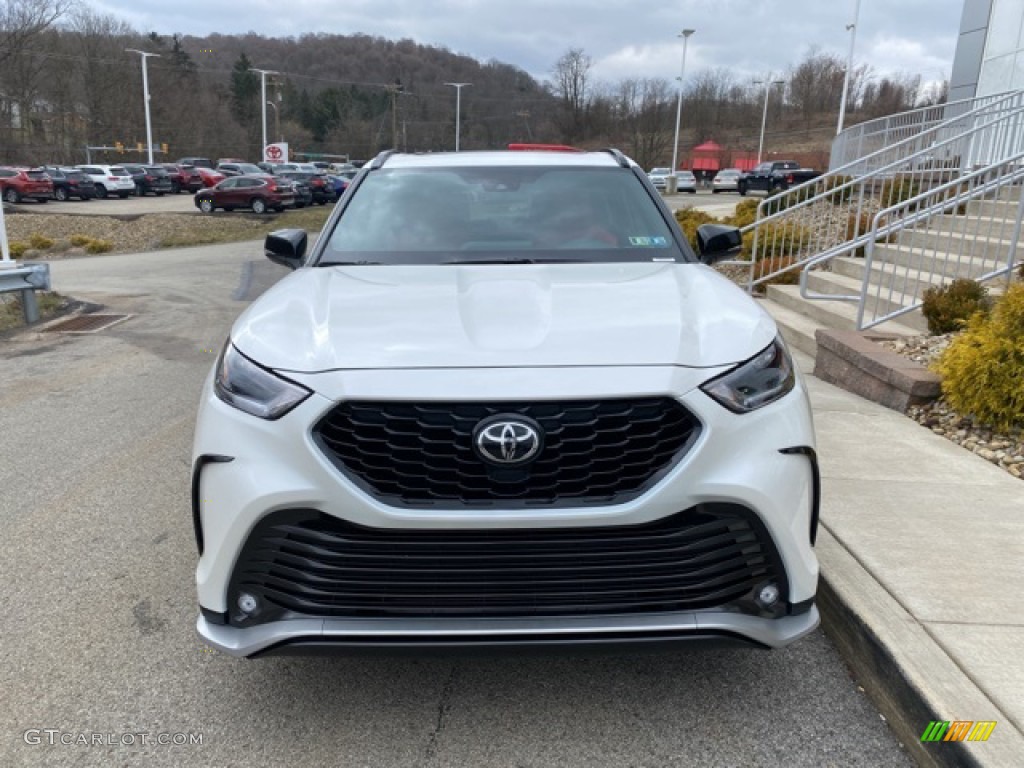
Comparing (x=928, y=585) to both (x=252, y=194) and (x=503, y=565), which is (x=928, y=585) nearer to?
(x=503, y=565)

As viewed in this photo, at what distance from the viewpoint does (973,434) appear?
16.1ft

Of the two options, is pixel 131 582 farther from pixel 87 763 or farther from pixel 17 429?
pixel 17 429

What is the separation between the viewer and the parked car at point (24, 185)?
35375 millimetres

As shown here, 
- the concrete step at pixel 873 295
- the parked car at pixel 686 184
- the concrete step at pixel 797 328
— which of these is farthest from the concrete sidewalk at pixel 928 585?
the parked car at pixel 686 184

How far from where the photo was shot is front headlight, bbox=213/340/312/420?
89.7 inches

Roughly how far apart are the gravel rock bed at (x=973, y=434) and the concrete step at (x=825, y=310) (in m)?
1.34

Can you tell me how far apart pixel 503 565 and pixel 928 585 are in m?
1.85

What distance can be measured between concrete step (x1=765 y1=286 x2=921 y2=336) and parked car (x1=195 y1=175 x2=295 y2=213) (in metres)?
25.3

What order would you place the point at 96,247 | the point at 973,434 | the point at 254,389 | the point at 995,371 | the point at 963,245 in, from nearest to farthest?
the point at 254,389
the point at 995,371
the point at 973,434
the point at 963,245
the point at 96,247

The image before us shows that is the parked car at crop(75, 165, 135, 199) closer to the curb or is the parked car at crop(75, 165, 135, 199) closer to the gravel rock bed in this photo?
the gravel rock bed

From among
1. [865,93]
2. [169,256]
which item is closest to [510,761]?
[169,256]

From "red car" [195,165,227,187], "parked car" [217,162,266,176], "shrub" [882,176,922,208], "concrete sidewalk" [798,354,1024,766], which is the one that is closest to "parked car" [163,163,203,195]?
"red car" [195,165,227,187]

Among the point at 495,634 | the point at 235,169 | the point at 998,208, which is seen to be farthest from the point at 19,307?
the point at 235,169

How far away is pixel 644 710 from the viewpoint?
2.61 meters
